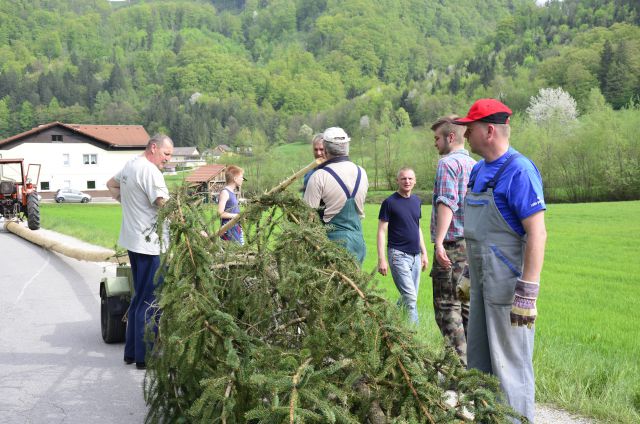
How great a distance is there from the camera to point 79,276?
13.1 metres

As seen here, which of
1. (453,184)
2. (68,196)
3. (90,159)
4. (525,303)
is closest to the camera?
(525,303)

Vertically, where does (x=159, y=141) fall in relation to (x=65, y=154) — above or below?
below

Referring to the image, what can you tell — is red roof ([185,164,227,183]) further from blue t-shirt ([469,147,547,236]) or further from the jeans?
blue t-shirt ([469,147,547,236])

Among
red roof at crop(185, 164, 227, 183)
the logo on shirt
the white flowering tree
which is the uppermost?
the white flowering tree

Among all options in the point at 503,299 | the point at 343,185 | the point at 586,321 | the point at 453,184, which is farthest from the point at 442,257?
the point at 586,321

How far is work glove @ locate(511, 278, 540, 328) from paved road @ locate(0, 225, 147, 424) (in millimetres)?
2959

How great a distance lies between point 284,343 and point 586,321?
7304 mm

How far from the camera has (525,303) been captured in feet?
12.3

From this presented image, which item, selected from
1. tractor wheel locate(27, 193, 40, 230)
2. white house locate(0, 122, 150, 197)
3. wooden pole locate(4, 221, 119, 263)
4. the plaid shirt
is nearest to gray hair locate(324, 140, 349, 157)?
the plaid shirt

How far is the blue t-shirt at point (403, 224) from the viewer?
7.97 meters

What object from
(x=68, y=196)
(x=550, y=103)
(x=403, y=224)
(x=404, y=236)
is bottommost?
(x=68, y=196)

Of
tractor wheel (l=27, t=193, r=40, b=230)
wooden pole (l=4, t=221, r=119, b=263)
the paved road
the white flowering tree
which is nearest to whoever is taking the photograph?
the paved road

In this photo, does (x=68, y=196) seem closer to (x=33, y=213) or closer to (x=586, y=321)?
(x=33, y=213)

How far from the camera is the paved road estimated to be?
17.9 feet
